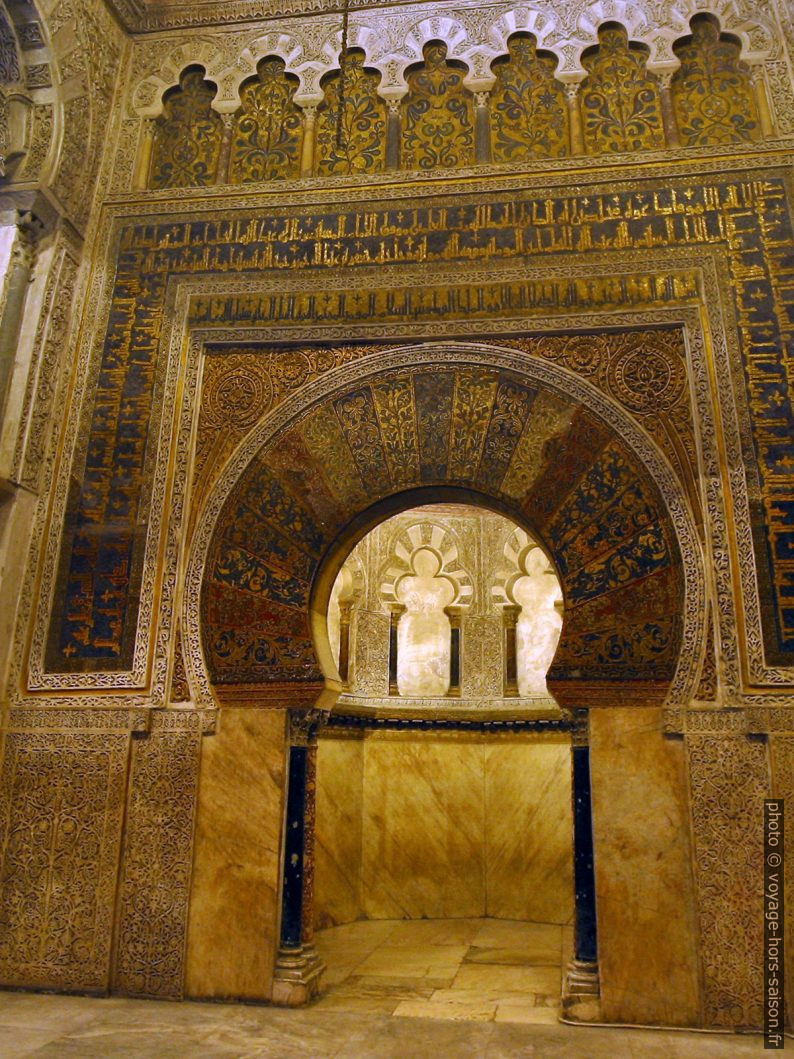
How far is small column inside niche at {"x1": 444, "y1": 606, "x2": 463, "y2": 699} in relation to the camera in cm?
703

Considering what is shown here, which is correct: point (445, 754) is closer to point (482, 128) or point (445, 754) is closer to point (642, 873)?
point (642, 873)

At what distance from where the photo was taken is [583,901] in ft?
13.1

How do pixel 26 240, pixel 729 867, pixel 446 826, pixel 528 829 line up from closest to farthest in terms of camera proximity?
pixel 729 867
pixel 26 240
pixel 528 829
pixel 446 826

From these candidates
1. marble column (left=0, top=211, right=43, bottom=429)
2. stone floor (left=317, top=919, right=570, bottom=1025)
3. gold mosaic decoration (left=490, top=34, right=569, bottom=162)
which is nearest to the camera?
stone floor (left=317, top=919, right=570, bottom=1025)

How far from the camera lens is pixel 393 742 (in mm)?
6828

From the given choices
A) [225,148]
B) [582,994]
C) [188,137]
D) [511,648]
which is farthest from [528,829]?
[188,137]

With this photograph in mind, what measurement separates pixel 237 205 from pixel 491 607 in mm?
3687

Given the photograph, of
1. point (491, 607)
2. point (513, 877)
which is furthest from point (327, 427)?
point (513, 877)

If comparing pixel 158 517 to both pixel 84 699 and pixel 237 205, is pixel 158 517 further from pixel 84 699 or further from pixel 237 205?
pixel 237 205

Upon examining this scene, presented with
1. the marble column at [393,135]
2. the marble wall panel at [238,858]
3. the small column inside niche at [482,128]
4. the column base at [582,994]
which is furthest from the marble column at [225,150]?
the column base at [582,994]

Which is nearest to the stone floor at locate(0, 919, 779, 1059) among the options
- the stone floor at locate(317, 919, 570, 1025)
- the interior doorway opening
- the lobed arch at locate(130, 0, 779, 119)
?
the stone floor at locate(317, 919, 570, 1025)

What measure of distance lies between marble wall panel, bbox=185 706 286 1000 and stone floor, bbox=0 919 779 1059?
15 centimetres

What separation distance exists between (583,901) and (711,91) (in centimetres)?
473

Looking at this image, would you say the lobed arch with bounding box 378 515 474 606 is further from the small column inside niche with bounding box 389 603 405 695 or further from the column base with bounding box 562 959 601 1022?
the column base with bounding box 562 959 601 1022
